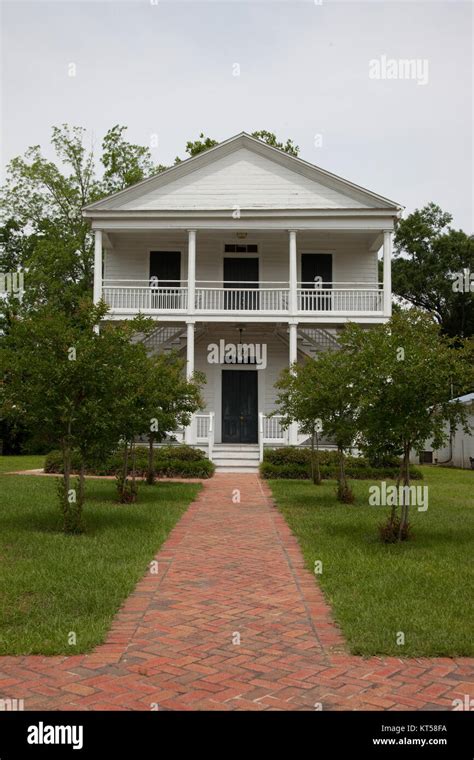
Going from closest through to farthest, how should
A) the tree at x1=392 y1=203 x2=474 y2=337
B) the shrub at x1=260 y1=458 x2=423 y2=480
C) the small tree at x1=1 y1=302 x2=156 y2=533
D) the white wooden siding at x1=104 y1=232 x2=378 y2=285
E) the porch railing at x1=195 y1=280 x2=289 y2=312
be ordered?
the small tree at x1=1 y1=302 x2=156 y2=533
the shrub at x1=260 y1=458 x2=423 y2=480
the porch railing at x1=195 y1=280 x2=289 y2=312
the white wooden siding at x1=104 y1=232 x2=378 y2=285
the tree at x1=392 y1=203 x2=474 y2=337

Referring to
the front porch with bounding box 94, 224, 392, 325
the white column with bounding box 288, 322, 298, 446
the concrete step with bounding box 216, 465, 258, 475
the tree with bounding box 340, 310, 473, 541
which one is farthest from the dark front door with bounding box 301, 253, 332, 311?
the tree with bounding box 340, 310, 473, 541

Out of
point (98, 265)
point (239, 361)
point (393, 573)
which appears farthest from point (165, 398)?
point (239, 361)

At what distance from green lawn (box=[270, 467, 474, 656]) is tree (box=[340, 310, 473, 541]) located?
81 cm

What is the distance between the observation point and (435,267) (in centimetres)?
4109

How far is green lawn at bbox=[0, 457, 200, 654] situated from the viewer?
5586 millimetres

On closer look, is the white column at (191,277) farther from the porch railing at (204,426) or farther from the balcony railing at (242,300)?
the porch railing at (204,426)

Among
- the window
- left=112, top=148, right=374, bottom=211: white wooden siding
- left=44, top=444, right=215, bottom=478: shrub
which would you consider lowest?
left=44, top=444, right=215, bottom=478: shrub

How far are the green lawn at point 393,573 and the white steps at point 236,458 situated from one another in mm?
6492

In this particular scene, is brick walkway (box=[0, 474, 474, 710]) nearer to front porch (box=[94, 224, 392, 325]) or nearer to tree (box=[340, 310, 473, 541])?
tree (box=[340, 310, 473, 541])

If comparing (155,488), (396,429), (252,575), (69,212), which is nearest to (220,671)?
(252,575)

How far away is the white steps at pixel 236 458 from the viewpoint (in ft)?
66.9

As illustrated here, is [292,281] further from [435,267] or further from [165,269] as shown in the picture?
[435,267]

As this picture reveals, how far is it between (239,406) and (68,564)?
16061 millimetres

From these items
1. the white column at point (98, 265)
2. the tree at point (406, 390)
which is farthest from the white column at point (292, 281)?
the tree at point (406, 390)
